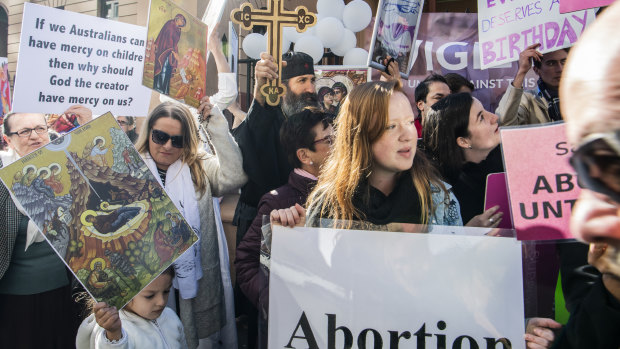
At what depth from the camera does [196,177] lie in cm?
273

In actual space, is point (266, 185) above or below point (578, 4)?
below

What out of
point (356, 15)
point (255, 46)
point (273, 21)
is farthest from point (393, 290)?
point (356, 15)

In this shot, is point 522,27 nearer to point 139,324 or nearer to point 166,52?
point 166,52

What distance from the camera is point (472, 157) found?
258 centimetres

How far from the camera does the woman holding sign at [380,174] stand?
1.94m

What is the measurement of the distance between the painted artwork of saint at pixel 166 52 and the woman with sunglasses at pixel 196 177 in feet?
0.70

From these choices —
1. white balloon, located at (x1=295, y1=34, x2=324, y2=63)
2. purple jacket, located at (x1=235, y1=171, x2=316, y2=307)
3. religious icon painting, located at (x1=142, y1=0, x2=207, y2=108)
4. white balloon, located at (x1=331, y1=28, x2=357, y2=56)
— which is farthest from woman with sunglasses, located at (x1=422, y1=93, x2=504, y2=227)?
white balloon, located at (x1=331, y1=28, x2=357, y2=56)

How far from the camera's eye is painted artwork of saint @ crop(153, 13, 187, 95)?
2.55 meters

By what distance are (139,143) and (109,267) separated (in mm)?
837

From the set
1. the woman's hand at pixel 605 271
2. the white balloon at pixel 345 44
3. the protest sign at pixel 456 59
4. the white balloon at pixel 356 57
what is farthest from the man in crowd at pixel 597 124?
the white balloon at pixel 345 44

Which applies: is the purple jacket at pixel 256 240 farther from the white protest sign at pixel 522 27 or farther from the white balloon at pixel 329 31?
the white balloon at pixel 329 31

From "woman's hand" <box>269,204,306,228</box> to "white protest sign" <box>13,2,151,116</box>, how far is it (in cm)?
145

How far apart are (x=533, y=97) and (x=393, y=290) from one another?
2.13 metres

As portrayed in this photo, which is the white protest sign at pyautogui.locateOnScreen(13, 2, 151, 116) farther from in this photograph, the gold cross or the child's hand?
the child's hand
